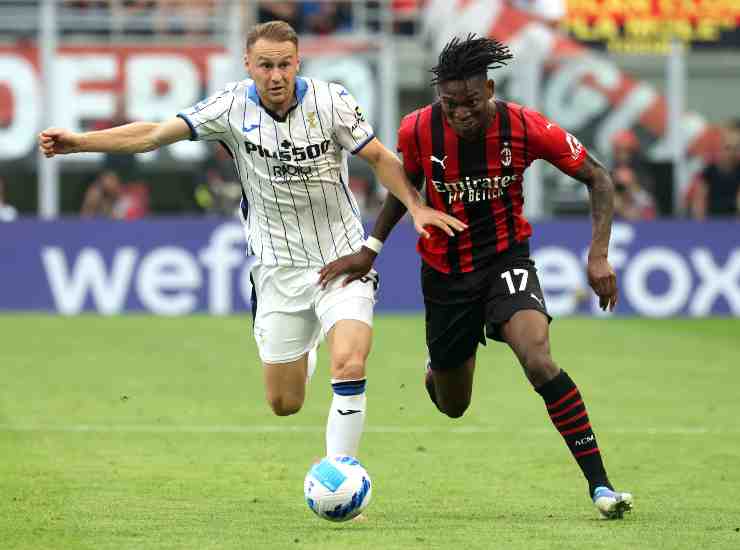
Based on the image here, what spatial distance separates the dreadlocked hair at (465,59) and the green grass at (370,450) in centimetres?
204

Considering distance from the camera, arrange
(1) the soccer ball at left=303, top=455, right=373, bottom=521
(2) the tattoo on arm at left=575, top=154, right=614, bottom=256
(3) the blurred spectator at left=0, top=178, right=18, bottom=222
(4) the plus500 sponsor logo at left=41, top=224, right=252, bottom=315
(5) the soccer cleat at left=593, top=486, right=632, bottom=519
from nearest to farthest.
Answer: (1) the soccer ball at left=303, top=455, right=373, bottom=521 < (5) the soccer cleat at left=593, top=486, right=632, bottom=519 < (2) the tattoo on arm at left=575, top=154, right=614, bottom=256 < (4) the plus500 sponsor logo at left=41, top=224, right=252, bottom=315 < (3) the blurred spectator at left=0, top=178, right=18, bottom=222

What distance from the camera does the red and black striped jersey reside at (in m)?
8.10

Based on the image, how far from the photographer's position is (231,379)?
1394cm

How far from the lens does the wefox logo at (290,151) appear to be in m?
8.10

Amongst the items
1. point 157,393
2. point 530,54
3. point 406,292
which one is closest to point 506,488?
point 157,393

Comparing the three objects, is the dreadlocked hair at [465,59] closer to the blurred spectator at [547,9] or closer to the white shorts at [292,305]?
the white shorts at [292,305]

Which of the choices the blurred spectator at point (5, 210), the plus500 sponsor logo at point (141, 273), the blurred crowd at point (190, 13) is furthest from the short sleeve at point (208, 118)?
the blurred crowd at point (190, 13)

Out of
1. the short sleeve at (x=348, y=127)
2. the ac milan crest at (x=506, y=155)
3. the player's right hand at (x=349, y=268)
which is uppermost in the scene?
the short sleeve at (x=348, y=127)

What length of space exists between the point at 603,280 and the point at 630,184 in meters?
13.6

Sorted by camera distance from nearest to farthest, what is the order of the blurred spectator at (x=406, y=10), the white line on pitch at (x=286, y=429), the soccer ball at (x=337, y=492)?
the soccer ball at (x=337, y=492) < the white line on pitch at (x=286, y=429) < the blurred spectator at (x=406, y=10)

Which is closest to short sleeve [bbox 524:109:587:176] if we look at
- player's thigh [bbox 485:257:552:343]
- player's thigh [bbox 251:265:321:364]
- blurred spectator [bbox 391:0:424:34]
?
player's thigh [bbox 485:257:552:343]

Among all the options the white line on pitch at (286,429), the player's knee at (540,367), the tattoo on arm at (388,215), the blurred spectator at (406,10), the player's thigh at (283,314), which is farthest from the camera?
the blurred spectator at (406,10)

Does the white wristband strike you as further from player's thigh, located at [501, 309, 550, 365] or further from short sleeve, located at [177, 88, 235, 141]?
short sleeve, located at [177, 88, 235, 141]

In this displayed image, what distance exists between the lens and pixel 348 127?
8.12 meters
